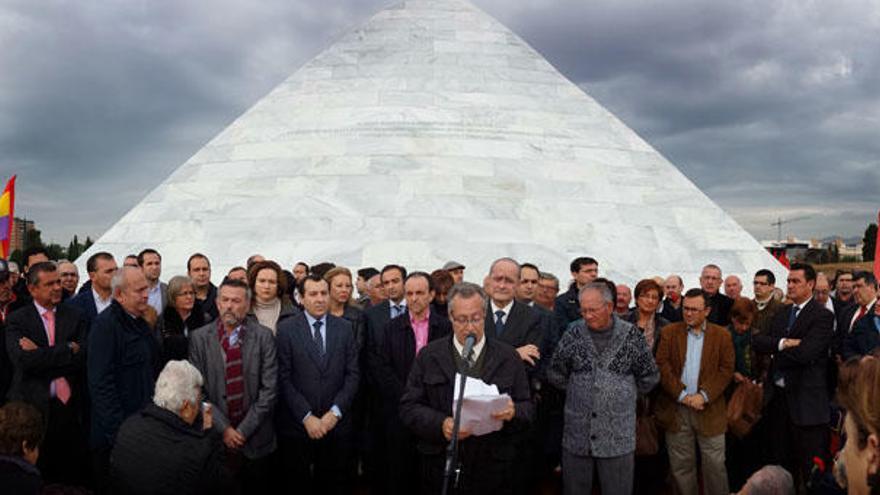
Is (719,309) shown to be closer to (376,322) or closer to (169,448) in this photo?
(376,322)

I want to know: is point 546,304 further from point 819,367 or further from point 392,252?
point 392,252

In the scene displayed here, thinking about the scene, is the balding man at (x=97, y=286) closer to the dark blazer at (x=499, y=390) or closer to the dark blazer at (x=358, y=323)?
the dark blazer at (x=358, y=323)

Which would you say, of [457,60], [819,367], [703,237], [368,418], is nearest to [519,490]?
[368,418]

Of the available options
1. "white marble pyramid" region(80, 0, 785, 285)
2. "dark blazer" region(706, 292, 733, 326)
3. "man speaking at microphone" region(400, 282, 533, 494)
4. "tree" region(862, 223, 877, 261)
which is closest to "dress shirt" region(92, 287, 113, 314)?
"man speaking at microphone" region(400, 282, 533, 494)

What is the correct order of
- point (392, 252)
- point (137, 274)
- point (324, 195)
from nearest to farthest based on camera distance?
point (137, 274)
point (392, 252)
point (324, 195)

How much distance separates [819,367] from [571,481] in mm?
2460

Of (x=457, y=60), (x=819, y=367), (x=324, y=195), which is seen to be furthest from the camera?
(x=457, y=60)

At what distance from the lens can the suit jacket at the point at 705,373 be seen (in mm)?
5500

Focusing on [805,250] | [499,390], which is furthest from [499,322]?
[805,250]

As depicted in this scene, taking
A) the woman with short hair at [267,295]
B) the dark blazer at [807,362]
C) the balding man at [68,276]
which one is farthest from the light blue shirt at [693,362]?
the balding man at [68,276]

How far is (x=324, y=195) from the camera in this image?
11.4m

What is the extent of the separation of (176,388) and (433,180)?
7.98 m

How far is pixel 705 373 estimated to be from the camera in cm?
552

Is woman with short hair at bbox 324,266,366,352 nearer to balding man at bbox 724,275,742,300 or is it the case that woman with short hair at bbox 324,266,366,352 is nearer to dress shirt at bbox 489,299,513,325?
dress shirt at bbox 489,299,513,325
